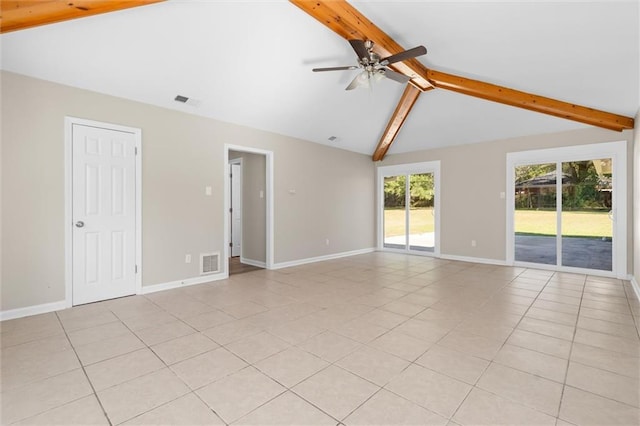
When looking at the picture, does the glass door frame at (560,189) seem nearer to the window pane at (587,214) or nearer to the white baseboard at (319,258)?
the window pane at (587,214)

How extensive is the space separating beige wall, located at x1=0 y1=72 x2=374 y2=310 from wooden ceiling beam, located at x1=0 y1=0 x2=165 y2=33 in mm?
1265

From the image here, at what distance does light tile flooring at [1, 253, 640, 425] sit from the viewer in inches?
67.8

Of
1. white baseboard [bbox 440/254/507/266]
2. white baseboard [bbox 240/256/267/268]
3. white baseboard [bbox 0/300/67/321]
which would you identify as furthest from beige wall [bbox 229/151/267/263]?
white baseboard [bbox 440/254/507/266]

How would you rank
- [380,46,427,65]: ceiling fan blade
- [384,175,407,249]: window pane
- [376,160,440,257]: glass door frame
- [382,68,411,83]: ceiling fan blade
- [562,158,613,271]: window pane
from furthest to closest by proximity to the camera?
[384,175,407,249]: window pane < [376,160,440,257]: glass door frame < [562,158,613,271]: window pane < [382,68,411,83]: ceiling fan blade < [380,46,427,65]: ceiling fan blade

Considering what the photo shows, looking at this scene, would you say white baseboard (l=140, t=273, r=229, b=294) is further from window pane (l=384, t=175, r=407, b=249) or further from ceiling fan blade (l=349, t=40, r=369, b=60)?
window pane (l=384, t=175, r=407, b=249)

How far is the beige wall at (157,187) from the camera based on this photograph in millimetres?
3146

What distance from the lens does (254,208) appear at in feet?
20.2

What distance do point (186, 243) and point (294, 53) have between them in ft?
10.3

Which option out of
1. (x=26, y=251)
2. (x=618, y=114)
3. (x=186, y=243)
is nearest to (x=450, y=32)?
(x=618, y=114)

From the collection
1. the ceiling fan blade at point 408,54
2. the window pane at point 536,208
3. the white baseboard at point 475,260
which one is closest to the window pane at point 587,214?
the window pane at point 536,208

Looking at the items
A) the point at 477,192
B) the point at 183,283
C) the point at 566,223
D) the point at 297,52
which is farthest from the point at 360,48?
the point at 566,223

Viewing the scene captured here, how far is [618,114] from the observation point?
4555 mm

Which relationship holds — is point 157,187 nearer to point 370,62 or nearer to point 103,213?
point 103,213

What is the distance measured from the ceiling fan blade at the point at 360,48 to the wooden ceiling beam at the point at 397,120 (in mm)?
2167
